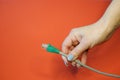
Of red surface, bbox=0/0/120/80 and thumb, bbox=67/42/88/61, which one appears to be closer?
thumb, bbox=67/42/88/61

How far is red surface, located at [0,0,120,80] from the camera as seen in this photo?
0.82 metres

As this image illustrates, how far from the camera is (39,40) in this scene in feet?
2.71

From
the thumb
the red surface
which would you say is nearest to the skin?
the thumb

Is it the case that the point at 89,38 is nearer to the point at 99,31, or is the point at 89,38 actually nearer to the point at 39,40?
the point at 99,31

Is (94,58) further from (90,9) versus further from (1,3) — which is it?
(1,3)

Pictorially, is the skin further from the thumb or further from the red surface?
the red surface

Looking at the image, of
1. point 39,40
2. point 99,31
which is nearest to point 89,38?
point 99,31

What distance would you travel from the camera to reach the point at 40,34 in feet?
2.72

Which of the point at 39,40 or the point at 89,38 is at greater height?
the point at 39,40

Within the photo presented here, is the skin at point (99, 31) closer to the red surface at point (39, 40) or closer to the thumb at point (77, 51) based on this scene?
the thumb at point (77, 51)

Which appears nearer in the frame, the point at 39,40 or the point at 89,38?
the point at 89,38

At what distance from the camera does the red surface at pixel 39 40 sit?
824mm

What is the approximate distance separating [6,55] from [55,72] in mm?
209

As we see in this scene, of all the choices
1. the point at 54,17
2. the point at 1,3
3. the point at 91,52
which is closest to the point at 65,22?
the point at 54,17
